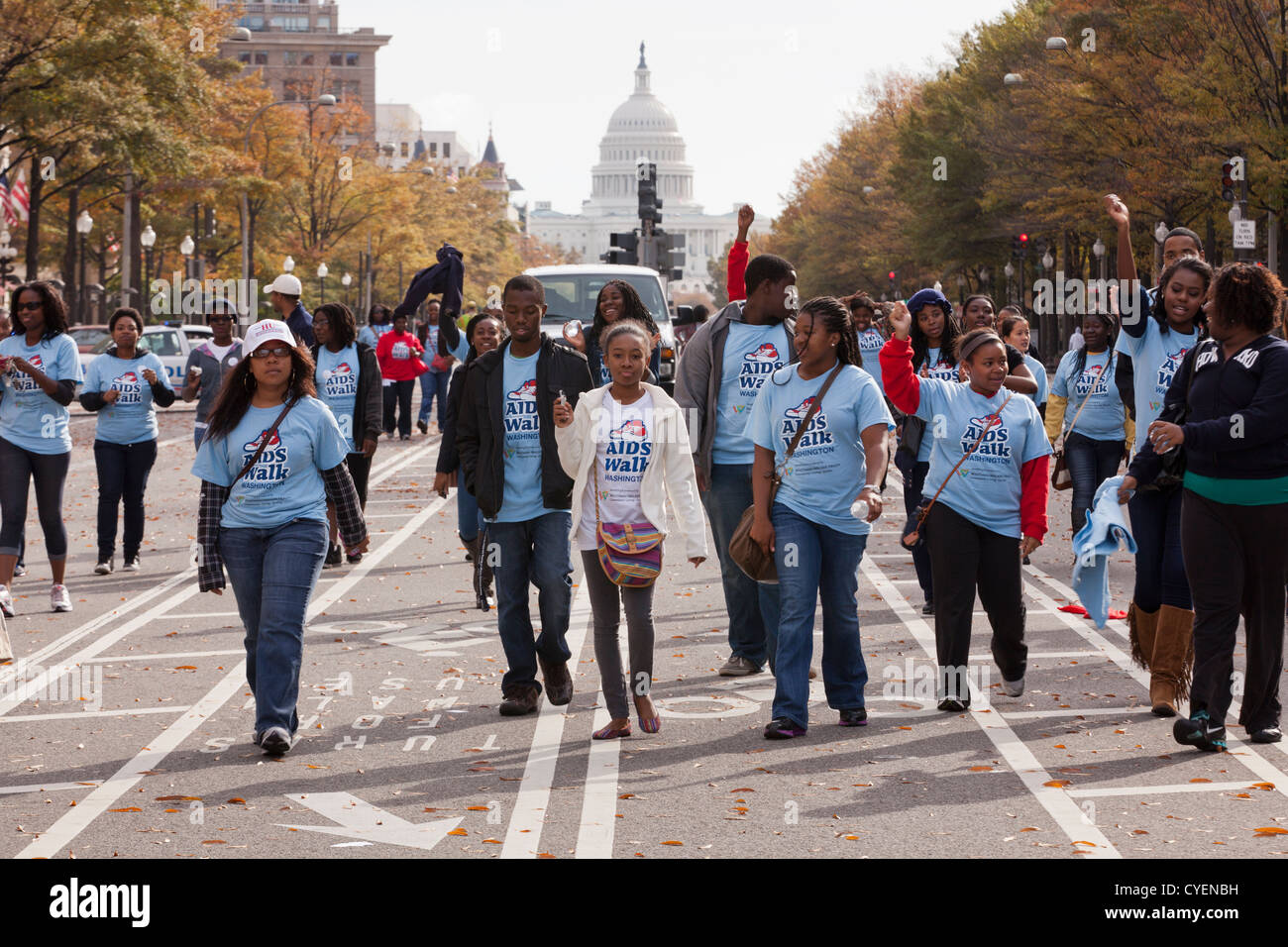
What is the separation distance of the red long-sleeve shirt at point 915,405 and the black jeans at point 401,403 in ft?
58.7

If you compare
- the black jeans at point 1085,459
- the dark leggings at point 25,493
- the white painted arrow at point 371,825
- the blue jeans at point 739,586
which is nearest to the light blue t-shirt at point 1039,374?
the black jeans at point 1085,459

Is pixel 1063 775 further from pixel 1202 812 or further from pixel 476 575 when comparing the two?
pixel 476 575

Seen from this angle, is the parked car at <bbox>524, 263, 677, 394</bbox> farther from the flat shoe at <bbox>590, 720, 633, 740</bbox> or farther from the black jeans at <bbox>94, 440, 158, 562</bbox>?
the flat shoe at <bbox>590, 720, 633, 740</bbox>

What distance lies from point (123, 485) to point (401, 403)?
13.3 meters

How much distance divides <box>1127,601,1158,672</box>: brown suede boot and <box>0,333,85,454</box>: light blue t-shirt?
21.3 ft

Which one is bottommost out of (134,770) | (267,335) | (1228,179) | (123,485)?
(134,770)

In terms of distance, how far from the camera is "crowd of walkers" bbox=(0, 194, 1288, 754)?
23.4 feet

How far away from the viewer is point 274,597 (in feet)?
24.3

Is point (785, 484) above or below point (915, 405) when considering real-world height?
below

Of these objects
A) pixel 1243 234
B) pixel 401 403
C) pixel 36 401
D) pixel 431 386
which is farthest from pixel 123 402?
pixel 1243 234

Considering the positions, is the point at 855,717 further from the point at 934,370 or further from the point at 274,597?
the point at 934,370

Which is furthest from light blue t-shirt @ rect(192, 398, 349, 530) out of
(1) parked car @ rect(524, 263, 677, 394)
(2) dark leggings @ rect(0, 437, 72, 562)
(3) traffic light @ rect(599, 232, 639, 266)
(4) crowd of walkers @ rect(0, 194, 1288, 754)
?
(3) traffic light @ rect(599, 232, 639, 266)

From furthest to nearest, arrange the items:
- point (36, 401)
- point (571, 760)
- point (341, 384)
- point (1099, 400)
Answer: point (341, 384) < point (1099, 400) < point (36, 401) < point (571, 760)

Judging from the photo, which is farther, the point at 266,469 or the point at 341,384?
the point at 341,384
